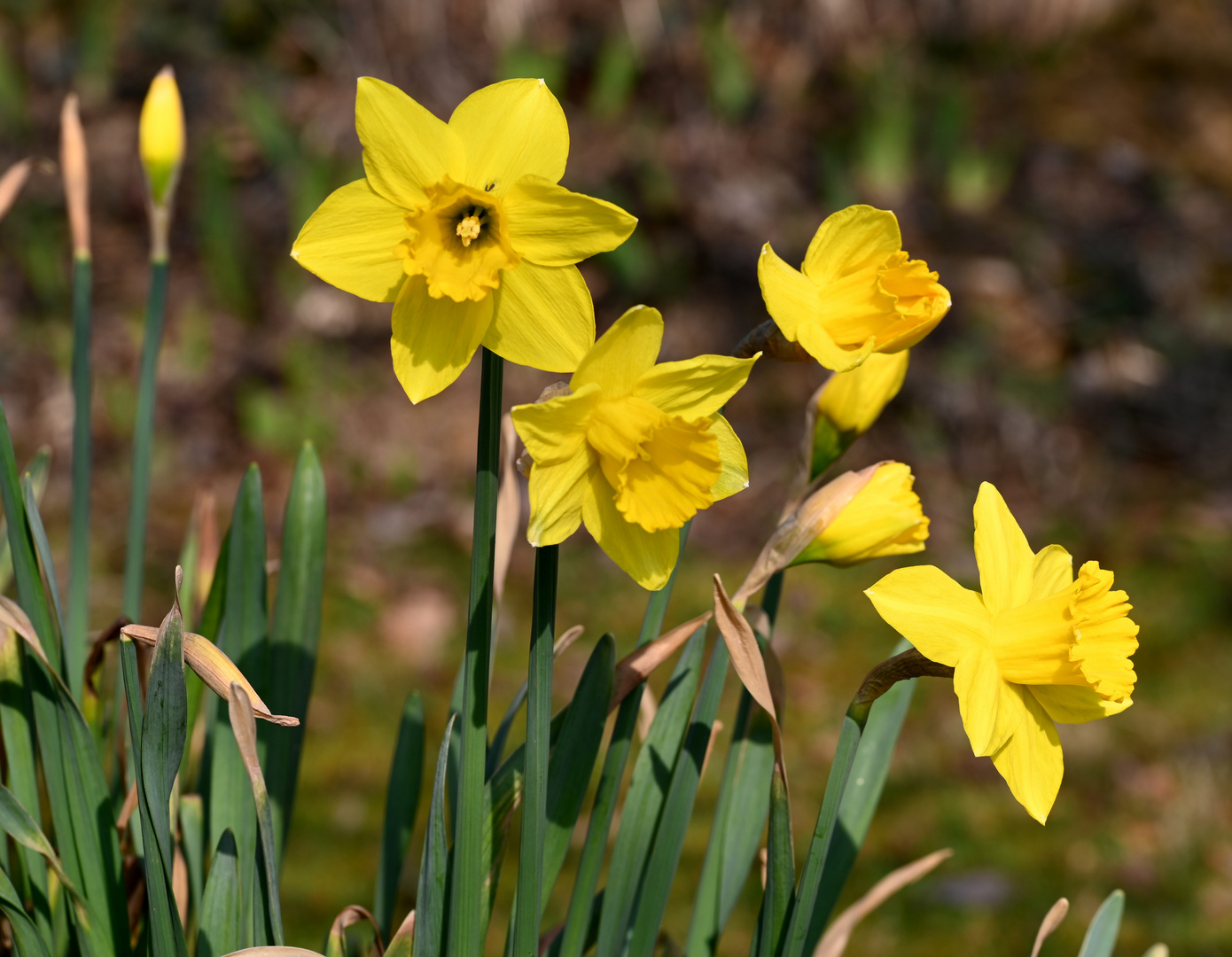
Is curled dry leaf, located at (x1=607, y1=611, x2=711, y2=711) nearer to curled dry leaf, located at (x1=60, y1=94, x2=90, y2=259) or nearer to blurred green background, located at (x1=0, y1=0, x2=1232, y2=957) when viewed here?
curled dry leaf, located at (x1=60, y1=94, x2=90, y2=259)

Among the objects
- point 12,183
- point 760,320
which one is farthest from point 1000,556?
point 760,320

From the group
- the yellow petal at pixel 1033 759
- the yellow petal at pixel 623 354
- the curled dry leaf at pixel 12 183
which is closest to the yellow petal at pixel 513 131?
the yellow petal at pixel 623 354

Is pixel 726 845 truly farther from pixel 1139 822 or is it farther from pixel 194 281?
pixel 194 281

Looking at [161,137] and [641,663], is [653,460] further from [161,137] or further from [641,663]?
[161,137]

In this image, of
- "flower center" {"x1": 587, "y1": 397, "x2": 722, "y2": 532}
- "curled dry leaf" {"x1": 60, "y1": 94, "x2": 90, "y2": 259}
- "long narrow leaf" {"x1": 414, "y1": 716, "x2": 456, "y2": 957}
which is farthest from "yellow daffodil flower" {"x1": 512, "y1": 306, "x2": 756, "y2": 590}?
"curled dry leaf" {"x1": 60, "y1": 94, "x2": 90, "y2": 259}

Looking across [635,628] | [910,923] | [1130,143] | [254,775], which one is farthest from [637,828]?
[1130,143]

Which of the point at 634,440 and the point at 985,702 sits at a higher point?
the point at 634,440

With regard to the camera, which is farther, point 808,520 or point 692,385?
point 808,520

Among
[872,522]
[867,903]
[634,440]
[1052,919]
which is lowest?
[867,903]
